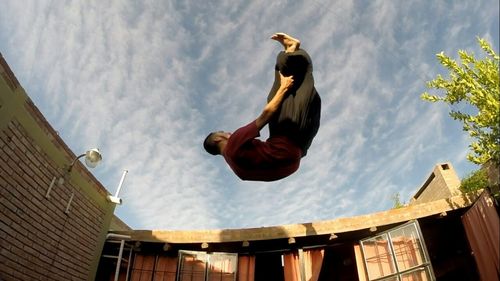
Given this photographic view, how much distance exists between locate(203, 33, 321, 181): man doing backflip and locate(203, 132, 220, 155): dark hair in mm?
161

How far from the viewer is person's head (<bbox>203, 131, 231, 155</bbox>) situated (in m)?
3.14

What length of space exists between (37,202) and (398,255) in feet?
26.7

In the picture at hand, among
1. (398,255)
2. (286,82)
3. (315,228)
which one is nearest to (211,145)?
(286,82)

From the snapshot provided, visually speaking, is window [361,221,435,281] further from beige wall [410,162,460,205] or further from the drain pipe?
the drain pipe

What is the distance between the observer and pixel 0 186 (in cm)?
547

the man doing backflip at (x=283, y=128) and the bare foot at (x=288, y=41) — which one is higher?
the bare foot at (x=288, y=41)

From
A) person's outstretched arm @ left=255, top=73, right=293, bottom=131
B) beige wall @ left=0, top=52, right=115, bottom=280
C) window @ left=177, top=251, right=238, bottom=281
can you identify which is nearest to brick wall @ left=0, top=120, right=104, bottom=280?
beige wall @ left=0, top=52, right=115, bottom=280

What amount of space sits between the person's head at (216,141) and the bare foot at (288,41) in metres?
0.98

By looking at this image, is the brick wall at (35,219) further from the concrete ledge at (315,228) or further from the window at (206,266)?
the window at (206,266)

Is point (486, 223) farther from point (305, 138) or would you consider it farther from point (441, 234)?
point (305, 138)

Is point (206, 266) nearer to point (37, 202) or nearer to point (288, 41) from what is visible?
point (37, 202)

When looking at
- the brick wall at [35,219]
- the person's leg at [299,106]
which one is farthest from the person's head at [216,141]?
the brick wall at [35,219]

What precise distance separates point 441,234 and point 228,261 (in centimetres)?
602

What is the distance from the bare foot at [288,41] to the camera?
3082 millimetres
